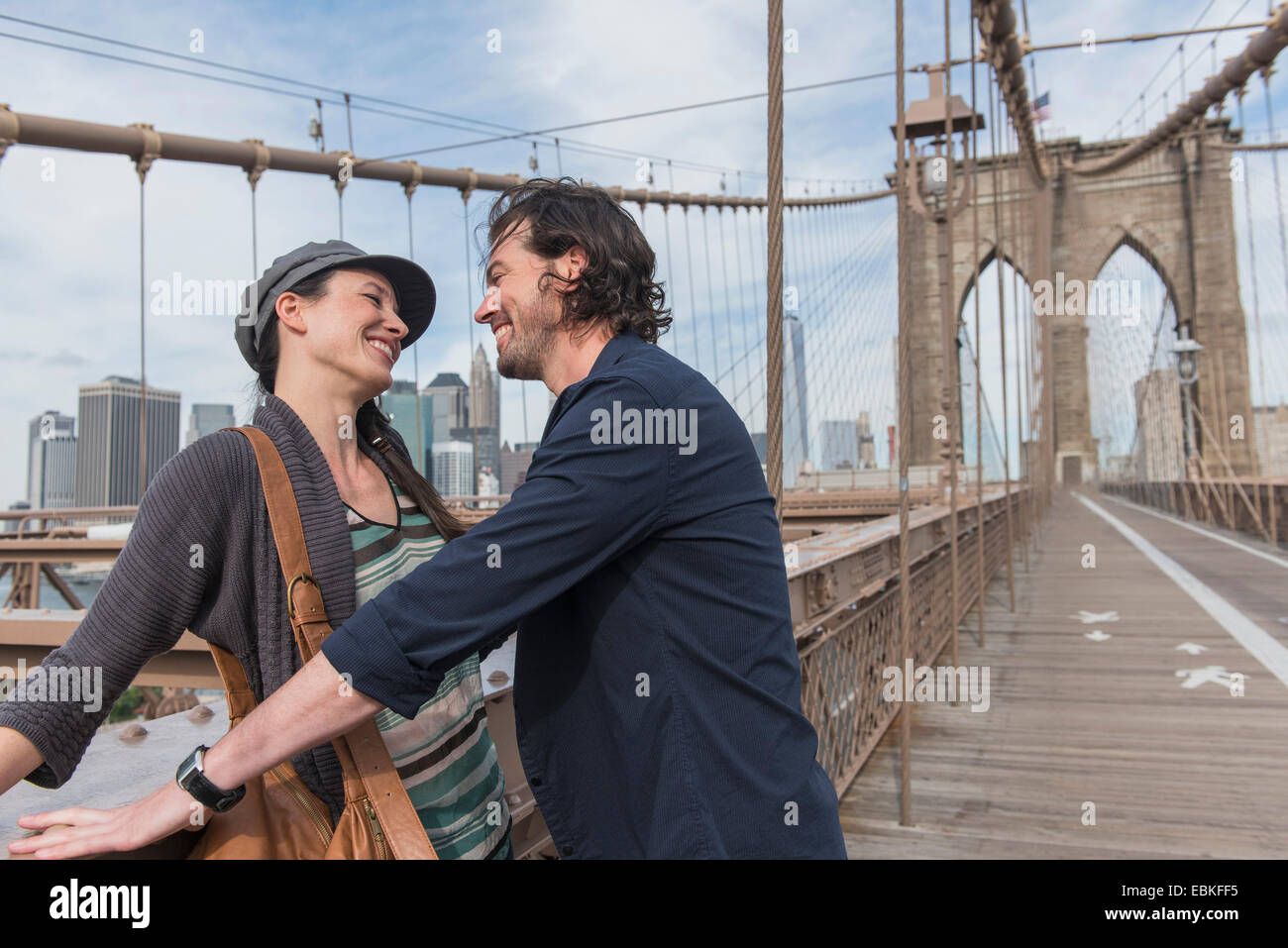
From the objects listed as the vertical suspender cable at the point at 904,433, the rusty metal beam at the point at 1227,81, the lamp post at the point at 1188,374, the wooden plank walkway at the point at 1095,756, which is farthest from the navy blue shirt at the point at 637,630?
the lamp post at the point at 1188,374

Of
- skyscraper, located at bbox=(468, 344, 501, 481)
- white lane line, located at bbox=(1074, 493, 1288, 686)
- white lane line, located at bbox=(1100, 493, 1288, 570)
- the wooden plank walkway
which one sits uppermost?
skyscraper, located at bbox=(468, 344, 501, 481)

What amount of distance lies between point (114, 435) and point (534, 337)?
659 inches

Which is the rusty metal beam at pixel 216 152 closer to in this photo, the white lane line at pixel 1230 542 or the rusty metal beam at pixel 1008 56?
the rusty metal beam at pixel 1008 56

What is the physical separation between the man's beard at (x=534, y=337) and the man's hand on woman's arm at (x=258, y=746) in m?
0.46

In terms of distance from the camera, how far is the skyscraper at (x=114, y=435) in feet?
48.6

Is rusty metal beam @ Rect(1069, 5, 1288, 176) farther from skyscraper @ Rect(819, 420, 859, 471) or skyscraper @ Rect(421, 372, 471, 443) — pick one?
skyscraper @ Rect(421, 372, 471, 443)

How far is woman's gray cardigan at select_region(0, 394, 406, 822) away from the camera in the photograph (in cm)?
85

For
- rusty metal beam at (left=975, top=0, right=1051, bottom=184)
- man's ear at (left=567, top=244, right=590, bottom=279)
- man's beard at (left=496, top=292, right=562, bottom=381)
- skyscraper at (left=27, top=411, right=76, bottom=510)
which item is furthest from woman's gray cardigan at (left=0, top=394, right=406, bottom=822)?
skyscraper at (left=27, top=411, right=76, bottom=510)

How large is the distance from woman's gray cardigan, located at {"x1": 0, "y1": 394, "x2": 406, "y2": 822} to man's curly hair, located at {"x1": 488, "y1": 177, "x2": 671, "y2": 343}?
14.7 inches

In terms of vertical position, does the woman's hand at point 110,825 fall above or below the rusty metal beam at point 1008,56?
below

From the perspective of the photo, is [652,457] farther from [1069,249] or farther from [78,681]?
[1069,249]

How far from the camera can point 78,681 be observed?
32.1 inches

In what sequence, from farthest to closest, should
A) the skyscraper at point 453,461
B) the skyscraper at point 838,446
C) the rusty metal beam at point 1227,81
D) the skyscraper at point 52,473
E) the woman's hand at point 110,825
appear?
the skyscraper at point 838,446 < the skyscraper at point 52,473 < the skyscraper at point 453,461 < the rusty metal beam at point 1227,81 < the woman's hand at point 110,825
